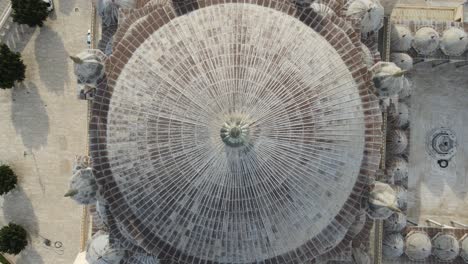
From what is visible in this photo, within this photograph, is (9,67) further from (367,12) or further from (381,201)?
(381,201)

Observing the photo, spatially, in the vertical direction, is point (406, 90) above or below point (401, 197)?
above

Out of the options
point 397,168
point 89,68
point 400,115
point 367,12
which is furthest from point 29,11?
point 397,168

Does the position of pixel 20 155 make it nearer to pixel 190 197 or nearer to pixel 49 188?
pixel 49 188

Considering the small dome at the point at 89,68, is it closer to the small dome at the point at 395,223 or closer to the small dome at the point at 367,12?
the small dome at the point at 367,12

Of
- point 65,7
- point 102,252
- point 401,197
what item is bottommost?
point 102,252

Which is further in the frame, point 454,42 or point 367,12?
point 454,42

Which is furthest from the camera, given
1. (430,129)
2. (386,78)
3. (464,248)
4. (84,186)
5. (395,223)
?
(430,129)

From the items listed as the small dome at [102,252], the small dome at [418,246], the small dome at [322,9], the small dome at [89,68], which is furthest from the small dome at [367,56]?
the small dome at [102,252]
